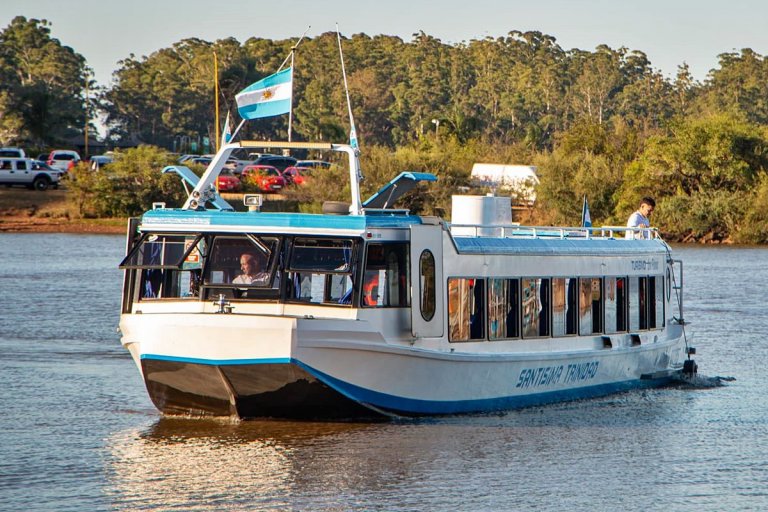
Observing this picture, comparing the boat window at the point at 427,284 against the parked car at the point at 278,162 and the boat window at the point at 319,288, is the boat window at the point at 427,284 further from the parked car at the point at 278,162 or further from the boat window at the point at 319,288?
the parked car at the point at 278,162

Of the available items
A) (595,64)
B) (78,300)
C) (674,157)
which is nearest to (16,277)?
(78,300)

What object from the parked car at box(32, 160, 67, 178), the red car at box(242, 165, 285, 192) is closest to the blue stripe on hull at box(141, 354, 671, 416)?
the red car at box(242, 165, 285, 192)

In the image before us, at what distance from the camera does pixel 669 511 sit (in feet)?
39.7

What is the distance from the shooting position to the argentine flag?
595 inches

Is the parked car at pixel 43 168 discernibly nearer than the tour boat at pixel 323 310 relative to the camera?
No

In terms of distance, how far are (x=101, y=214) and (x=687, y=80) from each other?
9902 centimetres

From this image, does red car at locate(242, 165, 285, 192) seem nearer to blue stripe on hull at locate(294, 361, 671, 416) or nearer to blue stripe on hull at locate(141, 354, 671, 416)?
blue stripe on hull at locate(294, 361, 671, 416)

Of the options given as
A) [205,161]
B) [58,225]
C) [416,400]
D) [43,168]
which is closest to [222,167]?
[416,400]

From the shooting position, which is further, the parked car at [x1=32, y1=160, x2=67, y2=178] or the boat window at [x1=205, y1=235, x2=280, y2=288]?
the parked car at [x1=32, y1=160, x2=67, y2=178]

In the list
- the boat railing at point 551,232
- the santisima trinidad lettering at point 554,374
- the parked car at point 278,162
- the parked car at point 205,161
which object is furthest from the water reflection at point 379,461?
the parked car at point 278,162

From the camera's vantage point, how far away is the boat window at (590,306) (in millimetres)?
17969

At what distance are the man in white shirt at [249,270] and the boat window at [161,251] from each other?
1.61 ft

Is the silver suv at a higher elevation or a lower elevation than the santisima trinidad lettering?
higher

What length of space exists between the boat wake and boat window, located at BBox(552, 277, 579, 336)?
3527 mm
